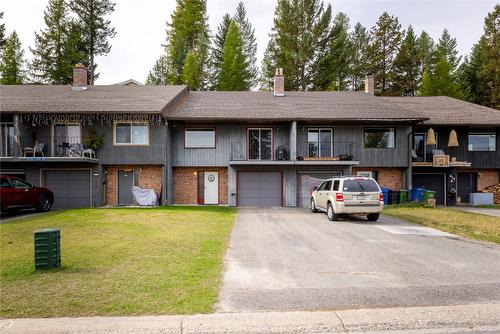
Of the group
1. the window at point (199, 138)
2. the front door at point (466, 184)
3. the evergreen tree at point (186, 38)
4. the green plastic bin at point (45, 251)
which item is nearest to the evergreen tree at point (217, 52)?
the evergreen tree at point (186, 38)

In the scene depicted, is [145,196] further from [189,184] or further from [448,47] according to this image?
[448,47]

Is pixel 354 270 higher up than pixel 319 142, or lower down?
lower down

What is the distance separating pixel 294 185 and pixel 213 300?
15610 mm

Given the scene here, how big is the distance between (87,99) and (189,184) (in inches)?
329

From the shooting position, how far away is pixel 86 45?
122ft

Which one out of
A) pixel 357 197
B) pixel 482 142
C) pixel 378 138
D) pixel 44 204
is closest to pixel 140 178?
pixel 44 204

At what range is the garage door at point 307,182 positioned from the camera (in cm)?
2027

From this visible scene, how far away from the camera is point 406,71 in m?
40.3

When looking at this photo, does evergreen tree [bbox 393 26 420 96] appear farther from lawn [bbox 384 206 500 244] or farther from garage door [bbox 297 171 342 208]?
lawn [bbox 384 206 500 244]

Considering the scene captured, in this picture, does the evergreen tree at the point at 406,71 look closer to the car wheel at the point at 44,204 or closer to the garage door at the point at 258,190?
the garage door at the point at 258,190

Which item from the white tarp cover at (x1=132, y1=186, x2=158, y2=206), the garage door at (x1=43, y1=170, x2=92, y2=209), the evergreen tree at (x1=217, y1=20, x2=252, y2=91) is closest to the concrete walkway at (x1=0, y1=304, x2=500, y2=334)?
the white tarp cover at (x1=132, y1=186, x2=158, y2=206)

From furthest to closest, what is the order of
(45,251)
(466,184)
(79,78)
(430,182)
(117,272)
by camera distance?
(79,78) < (466,184) < (430,182) < (45,251) < (117,272)

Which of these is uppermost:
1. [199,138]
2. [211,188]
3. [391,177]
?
[199,138]

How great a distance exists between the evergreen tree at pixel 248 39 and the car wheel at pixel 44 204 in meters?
28.2
